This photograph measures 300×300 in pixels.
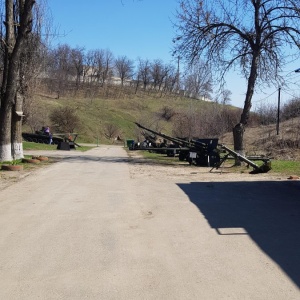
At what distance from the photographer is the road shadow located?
5637mm

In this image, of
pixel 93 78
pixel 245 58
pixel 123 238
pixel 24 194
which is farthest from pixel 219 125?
pixel 93 78

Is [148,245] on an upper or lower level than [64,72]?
lower

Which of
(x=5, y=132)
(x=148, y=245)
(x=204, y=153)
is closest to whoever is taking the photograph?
(x=148, y=245)

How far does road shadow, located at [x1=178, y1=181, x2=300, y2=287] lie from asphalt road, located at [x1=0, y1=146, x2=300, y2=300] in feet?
0.06

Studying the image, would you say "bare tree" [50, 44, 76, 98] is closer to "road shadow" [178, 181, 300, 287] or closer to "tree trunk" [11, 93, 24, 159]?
"tree trunk" [11, 93, 24, 159]

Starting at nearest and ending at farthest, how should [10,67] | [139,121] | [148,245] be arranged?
[148,245]
[10,67]
[139,121]

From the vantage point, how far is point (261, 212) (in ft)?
27.1

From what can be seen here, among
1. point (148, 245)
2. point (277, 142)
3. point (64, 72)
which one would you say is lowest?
point (148, 245)

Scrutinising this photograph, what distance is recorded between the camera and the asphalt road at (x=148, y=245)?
430cm

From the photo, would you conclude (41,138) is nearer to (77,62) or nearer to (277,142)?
(277,142)

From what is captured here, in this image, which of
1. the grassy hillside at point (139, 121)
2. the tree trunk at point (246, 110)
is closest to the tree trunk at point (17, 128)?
the tree trunk at point (246, 110)

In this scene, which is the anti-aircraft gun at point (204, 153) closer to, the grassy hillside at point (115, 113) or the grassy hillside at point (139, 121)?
the grassy hillside at point (139, 121)

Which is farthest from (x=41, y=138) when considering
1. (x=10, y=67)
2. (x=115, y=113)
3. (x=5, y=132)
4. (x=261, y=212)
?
(x=115, y=113)

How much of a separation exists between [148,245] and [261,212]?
3.25 m
